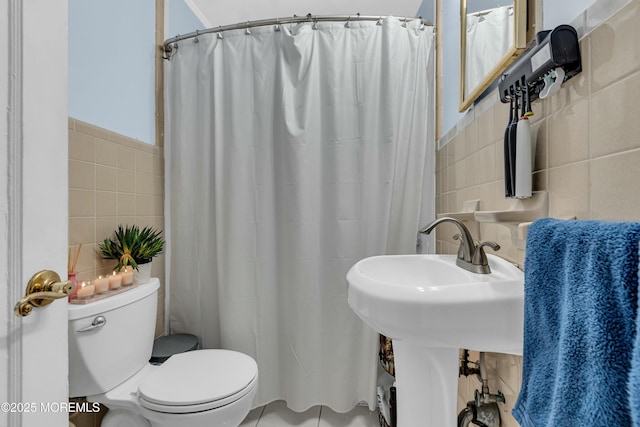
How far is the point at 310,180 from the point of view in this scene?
4.71 feet

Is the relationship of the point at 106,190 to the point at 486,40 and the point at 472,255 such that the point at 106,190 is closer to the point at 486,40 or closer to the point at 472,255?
the point at 472,255

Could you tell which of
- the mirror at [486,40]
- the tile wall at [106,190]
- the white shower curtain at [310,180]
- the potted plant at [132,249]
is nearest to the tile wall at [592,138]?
the mirror at [486,40]

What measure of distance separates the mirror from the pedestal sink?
52 cm

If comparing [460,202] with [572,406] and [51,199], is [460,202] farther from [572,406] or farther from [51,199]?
[51,199]

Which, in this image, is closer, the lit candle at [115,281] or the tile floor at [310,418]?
the lit candle at [115,281]

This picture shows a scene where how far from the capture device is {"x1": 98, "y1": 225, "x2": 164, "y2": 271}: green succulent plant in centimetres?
120

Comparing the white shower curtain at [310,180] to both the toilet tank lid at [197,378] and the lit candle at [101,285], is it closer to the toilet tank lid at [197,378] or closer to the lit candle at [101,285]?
the toilet tank lid at [197,378]

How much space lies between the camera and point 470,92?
0.98 meters

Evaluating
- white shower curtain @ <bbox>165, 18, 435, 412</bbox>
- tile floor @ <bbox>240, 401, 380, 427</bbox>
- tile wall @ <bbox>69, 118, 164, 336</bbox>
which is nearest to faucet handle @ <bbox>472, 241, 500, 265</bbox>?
white shower curtain @ <bbox>165, 18, 435, 412</bbox>

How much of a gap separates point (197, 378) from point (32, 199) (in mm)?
858

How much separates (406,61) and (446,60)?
180 mm

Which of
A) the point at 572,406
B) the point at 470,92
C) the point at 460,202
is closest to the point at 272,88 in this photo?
the point at 470,92

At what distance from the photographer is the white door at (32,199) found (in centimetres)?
46

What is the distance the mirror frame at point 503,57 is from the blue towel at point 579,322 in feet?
1.58
